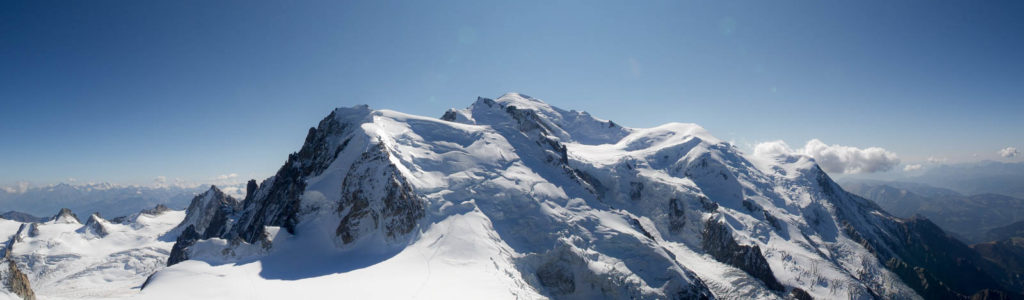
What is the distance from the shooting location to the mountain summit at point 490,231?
42.5 m

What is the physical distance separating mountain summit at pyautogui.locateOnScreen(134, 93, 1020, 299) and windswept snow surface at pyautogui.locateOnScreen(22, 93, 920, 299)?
254mm

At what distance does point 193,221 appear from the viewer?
143 m

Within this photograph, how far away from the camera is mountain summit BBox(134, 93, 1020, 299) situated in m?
42.5

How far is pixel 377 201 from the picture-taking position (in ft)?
173

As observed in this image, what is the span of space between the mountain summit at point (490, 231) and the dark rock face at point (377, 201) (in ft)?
0.64

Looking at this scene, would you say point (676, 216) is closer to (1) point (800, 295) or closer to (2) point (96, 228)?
(1) point (800, 295)

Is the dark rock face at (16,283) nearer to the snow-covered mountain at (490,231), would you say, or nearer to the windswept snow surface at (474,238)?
the snow-covered mountain at (490,231)

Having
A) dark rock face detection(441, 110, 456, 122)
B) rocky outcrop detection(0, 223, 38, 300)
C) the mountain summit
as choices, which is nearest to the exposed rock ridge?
the mountain summit

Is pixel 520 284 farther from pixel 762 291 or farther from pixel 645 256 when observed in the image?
pixel 762 291

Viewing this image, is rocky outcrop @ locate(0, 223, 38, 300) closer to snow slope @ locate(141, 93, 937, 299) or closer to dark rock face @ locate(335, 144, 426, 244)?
snow slope @ locate(141, 93, 937, 299)

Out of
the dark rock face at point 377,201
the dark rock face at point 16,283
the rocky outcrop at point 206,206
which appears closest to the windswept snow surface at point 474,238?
the dark rock face at point 377,201

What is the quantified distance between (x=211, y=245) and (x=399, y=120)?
39626 millimetres

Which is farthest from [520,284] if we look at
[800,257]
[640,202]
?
[800,257]

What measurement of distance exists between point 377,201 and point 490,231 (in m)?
16.0
